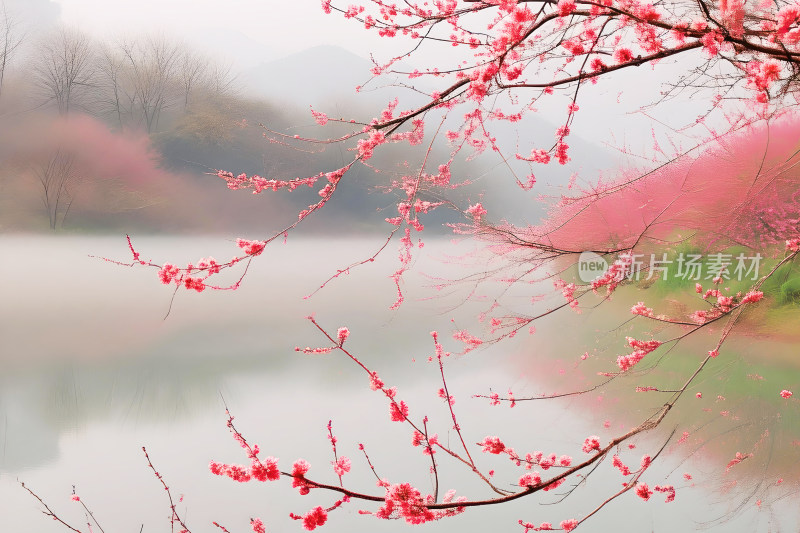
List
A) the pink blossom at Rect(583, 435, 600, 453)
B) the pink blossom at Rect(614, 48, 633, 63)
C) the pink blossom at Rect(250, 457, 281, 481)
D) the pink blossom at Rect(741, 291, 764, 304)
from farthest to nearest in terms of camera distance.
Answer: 1. the pink blossom at Rect(741, 291, 764, 304)
2. the pink blossom at Rect(614, 48, 633, 63)
3. the pink blossom at Rect(583, 435, 600, 453)
4. the pink blossom at Rect(250, 457, 281, 481)

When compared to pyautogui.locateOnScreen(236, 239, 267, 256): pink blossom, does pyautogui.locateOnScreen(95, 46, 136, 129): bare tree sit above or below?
above

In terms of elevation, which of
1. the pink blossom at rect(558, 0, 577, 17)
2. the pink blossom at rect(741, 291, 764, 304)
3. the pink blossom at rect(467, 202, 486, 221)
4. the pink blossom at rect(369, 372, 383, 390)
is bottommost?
the pink blossom at rect(369, 372, 383, 390)

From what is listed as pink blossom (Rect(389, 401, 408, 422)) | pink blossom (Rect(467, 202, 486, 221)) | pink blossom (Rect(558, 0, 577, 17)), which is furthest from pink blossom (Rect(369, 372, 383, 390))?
pink blossom (Rect(467, 202, 486, 221))

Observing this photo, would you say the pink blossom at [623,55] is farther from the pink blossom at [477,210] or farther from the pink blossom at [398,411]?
the pink blossom at [477,210]

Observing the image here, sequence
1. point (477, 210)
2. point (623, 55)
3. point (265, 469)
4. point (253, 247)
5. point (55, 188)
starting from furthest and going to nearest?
point (55, 188) → point (477, 210) → point (623, 55) → point (253, 247) → point (265, 469)

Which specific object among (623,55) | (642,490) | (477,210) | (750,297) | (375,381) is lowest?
(642,490)

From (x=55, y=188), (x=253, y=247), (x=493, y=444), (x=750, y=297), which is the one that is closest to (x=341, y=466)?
(x=493, y=444)

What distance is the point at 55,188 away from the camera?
158 inches

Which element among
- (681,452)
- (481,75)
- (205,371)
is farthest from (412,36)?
(205,371)

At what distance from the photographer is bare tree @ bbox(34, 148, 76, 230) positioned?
13.1ft

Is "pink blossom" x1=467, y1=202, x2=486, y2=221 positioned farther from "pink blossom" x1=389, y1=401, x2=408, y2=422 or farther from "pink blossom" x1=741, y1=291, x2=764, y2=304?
"pink blossom" x1=389, y1=401, x2=408, y2=422

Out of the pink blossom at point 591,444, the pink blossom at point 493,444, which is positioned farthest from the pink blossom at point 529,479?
the pink blossom at point 591,444

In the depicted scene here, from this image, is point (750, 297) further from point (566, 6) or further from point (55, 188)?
point (55, 188)

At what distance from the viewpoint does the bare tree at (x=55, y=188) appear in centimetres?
399
